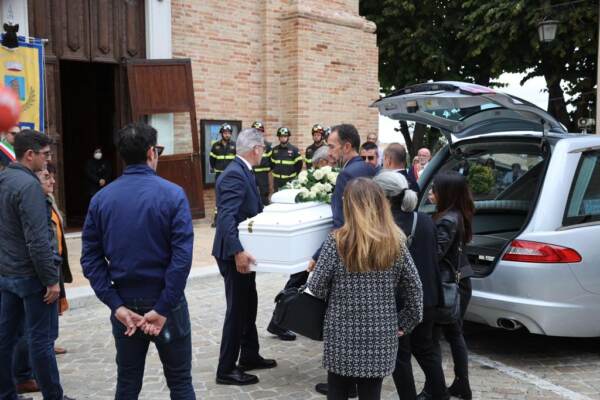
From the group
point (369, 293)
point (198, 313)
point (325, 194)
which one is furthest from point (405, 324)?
point (198, 313)

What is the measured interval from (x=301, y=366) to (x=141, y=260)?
2.35 metres

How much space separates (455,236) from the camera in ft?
13.8

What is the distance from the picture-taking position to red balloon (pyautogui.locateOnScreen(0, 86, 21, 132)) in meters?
1.20

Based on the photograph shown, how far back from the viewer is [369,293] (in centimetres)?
316

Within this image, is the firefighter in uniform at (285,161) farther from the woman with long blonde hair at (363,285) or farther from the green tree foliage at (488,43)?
the woman with long blonde hair at (363,285)

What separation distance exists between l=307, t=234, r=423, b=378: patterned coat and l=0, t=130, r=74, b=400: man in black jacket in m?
1.73

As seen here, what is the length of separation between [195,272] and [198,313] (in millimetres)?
1706

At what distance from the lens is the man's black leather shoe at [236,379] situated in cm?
473

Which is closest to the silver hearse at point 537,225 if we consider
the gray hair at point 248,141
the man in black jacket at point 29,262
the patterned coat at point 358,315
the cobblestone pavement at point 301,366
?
the cobblestone pavement at point 301,366

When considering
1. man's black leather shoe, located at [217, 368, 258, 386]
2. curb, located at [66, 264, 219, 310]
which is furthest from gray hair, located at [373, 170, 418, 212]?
curb, located at [66, 264, 219, 310]

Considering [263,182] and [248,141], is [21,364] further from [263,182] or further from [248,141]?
[263,182]

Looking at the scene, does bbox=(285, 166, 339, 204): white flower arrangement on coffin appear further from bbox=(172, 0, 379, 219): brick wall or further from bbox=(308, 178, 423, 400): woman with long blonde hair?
bbox=(172, 0, 379, 219): brick wall

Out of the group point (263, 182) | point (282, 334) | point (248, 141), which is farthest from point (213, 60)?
point (248, 141)

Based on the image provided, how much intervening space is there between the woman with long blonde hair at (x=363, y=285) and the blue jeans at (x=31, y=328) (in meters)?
1.85
